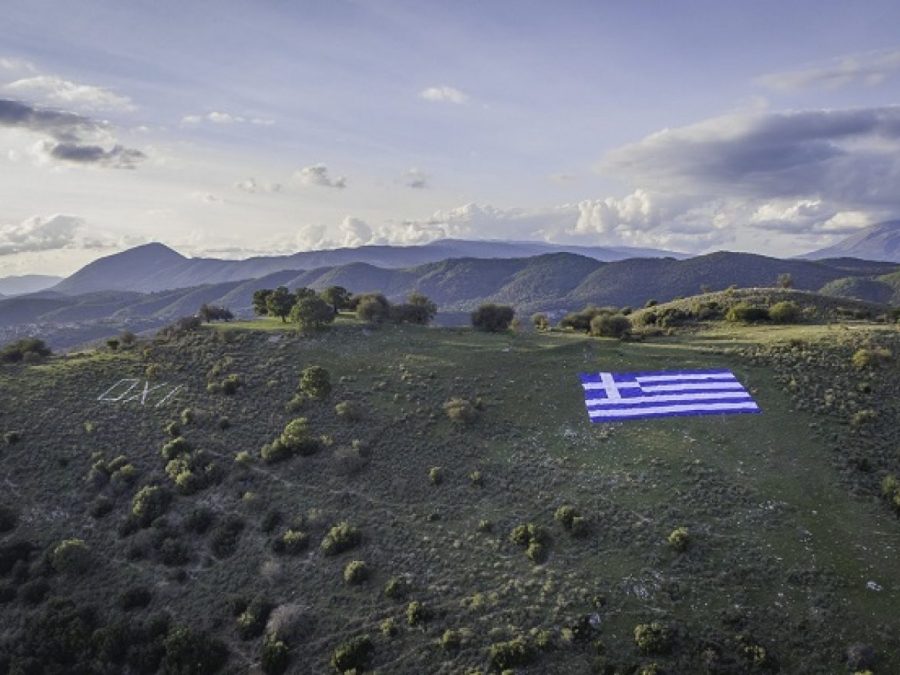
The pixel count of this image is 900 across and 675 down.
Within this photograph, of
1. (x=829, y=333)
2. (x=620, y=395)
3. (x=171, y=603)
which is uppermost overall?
(x=829, y=333)

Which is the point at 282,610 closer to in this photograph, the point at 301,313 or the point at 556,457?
the point at 556,457

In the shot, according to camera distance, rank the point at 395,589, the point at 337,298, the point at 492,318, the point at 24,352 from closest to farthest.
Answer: the point at 395,589
the point at 24,352
the point at 492,318
the point at 337,298

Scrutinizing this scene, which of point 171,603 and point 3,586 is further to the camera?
point 3,586

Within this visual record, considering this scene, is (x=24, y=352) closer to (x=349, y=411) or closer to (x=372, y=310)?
(x=372, y=310)

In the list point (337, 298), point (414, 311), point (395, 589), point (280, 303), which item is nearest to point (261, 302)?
point (280, 303)

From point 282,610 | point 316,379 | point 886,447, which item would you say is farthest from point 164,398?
point 886,447

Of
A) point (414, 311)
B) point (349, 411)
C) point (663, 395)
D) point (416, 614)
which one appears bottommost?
point (416, 614)

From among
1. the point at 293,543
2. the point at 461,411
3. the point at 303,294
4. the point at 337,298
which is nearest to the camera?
the point at 293,543

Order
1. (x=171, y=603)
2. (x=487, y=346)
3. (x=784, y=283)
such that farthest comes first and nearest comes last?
(x=784, y=283)
(x=487, y=346)
(x=171, y=603)
